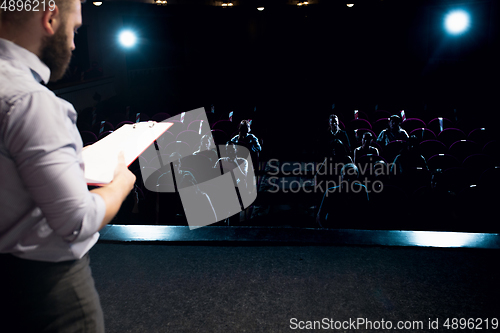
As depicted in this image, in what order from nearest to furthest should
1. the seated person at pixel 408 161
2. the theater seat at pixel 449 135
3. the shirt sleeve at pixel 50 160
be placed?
the shirt sleeve at pixel 50 160 < the seated person at pixel 408 161 < the theater seat at pixel 449 135

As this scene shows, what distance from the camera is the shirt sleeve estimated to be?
49cm

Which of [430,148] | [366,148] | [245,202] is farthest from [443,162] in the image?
[245,202]

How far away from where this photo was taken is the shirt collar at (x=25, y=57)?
56 centimetres

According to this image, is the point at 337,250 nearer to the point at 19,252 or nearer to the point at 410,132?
the point at 19,252

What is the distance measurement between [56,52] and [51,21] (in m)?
0.05

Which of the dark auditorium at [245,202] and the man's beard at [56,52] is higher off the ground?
the man's beard at [56,52]

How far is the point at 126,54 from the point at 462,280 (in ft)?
36.2

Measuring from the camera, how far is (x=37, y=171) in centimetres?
50

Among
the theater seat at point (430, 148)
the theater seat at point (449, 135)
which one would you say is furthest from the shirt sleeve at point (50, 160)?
the theater seat at point (449, 135)

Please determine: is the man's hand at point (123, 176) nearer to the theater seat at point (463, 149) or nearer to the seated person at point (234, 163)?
the seated person at point (234, 163)

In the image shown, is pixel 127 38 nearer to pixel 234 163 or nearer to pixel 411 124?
pixel 234 163

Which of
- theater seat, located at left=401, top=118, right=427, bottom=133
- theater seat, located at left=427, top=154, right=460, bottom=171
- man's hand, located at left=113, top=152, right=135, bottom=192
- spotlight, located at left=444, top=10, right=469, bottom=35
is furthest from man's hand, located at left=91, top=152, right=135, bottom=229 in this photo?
spotlight, located at left=444, top=10, right=469, bottom=35

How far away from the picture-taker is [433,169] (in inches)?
133

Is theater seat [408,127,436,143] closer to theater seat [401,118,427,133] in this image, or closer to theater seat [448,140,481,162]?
theater seat [401,118,427,133]
